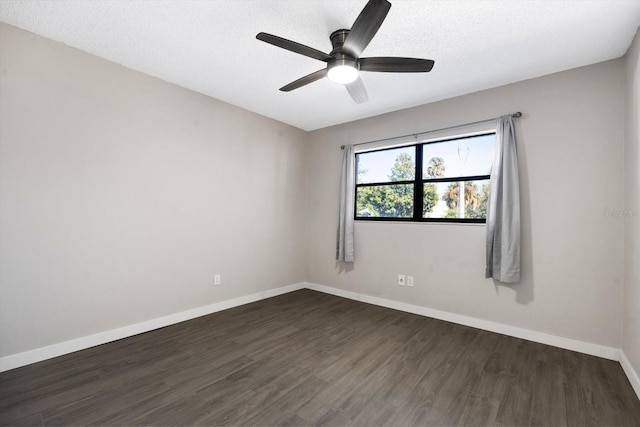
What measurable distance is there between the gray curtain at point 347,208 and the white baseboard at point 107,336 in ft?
4.62

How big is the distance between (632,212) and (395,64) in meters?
2.14

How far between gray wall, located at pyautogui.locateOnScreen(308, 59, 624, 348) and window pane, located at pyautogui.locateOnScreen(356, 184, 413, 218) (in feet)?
0.90

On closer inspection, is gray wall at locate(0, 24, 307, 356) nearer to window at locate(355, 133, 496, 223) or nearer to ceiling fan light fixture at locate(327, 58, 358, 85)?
window at locate(355, 133, 496, 223)

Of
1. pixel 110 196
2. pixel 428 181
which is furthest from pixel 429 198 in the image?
pixel 110 196

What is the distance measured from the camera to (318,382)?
6.66ft

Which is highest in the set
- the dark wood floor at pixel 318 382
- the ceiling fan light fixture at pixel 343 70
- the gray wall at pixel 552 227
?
the ceiling fan light fixture at pixel 343 70

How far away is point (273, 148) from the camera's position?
13.8ft

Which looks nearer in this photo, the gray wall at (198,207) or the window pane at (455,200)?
the gray wall at (198,207)

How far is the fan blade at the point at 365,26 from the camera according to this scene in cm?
152

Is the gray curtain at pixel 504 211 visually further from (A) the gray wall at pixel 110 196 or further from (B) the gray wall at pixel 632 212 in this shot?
(A) the gray wall at pixel 110 196

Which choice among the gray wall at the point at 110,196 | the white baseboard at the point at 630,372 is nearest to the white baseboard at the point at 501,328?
the white baseboard at the point at 630,372

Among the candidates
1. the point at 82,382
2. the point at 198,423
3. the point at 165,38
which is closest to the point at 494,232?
the point at 198,423

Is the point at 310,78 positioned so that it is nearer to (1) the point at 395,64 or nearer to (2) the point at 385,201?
(1) the point at 395,64

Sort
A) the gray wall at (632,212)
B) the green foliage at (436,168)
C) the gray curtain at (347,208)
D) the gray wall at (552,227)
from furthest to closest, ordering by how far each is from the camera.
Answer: the gray curtain at (347,208) < the green foliage at (436,168) < the gray wall at (552,227) < the gray wall at (632,212)
